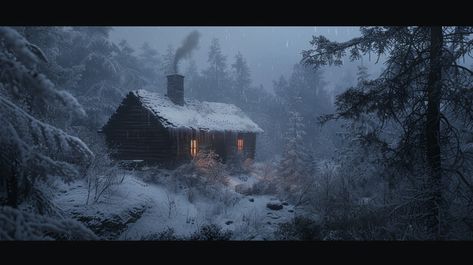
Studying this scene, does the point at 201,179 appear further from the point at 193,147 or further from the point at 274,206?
the point at 193,147

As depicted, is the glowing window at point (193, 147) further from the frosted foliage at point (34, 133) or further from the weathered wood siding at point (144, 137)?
the frosted foliage at point (34, 133)

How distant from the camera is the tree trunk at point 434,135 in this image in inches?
285

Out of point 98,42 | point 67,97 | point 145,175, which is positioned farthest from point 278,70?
point 67,97

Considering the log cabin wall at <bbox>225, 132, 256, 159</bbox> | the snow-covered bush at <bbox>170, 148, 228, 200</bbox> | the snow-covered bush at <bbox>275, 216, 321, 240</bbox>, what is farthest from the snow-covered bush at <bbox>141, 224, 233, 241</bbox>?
the log cabin wall at <bbox>225, 132, 256, 159</bbox>

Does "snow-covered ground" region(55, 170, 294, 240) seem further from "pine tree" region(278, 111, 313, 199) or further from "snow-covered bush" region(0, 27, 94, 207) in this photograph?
"pine tree" region(278, 111, 313, 199)

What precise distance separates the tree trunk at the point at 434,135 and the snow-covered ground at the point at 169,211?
474cm

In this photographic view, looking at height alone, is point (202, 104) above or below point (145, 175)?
above

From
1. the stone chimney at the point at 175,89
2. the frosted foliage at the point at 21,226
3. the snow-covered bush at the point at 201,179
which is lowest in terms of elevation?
the snow-covered bush at the point at 201,179

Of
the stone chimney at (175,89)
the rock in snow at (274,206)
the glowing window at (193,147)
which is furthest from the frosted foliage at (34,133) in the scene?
the stone chimney at (175,89)

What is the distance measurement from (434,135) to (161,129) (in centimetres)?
1480

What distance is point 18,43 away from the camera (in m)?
3.39

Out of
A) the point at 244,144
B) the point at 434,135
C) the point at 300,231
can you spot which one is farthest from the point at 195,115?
the point at 434,135
